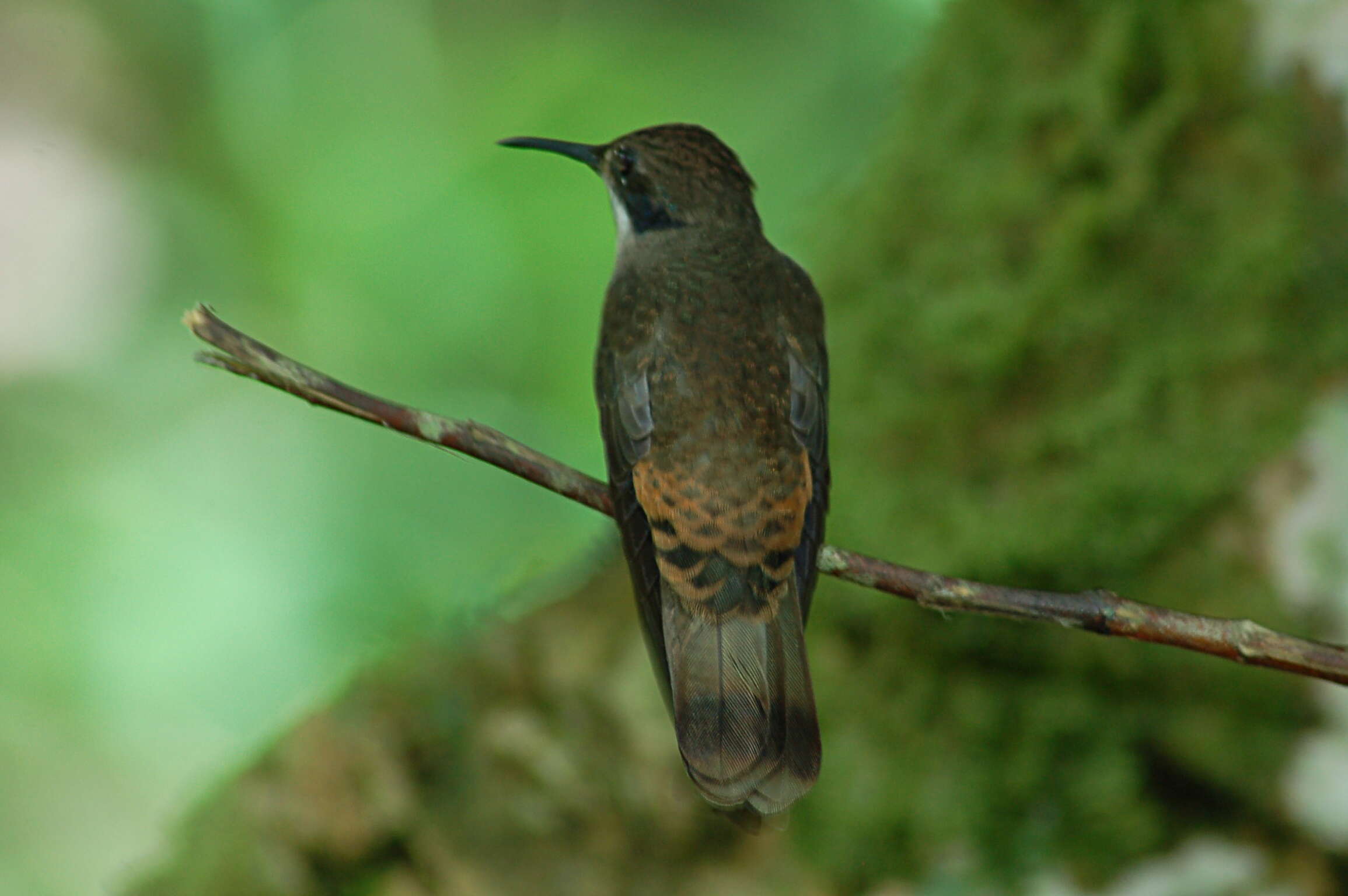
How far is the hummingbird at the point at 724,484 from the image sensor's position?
223cm

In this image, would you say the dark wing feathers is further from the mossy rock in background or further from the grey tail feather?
the mossy rock in background

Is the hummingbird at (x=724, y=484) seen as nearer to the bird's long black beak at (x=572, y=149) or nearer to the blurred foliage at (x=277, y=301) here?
the bird's long black beak at (x=572, y=149)

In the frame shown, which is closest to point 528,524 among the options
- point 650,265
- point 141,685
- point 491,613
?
point 491,613

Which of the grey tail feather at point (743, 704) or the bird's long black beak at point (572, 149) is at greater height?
the bird's long black beak at point (572, 149)

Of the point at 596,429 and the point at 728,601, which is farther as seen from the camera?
the point at 596,429

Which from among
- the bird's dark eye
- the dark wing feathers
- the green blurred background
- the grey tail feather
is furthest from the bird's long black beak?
the grey tail feather

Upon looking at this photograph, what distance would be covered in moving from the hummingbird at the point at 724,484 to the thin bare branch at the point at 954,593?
0.41 metres

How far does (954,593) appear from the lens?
1895mm

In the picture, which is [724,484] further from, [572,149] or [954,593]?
[572,149]

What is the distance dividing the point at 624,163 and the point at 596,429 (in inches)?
60.7

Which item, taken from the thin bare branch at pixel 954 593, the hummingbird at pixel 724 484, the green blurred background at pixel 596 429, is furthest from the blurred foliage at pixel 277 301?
the thin bare branch at pixel 954 593

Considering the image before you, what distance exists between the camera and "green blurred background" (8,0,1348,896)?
3.32 m

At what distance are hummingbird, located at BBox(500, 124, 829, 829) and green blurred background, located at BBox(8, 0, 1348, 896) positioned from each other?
96 cm

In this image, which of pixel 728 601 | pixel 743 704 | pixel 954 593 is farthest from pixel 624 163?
pixel 954 593
